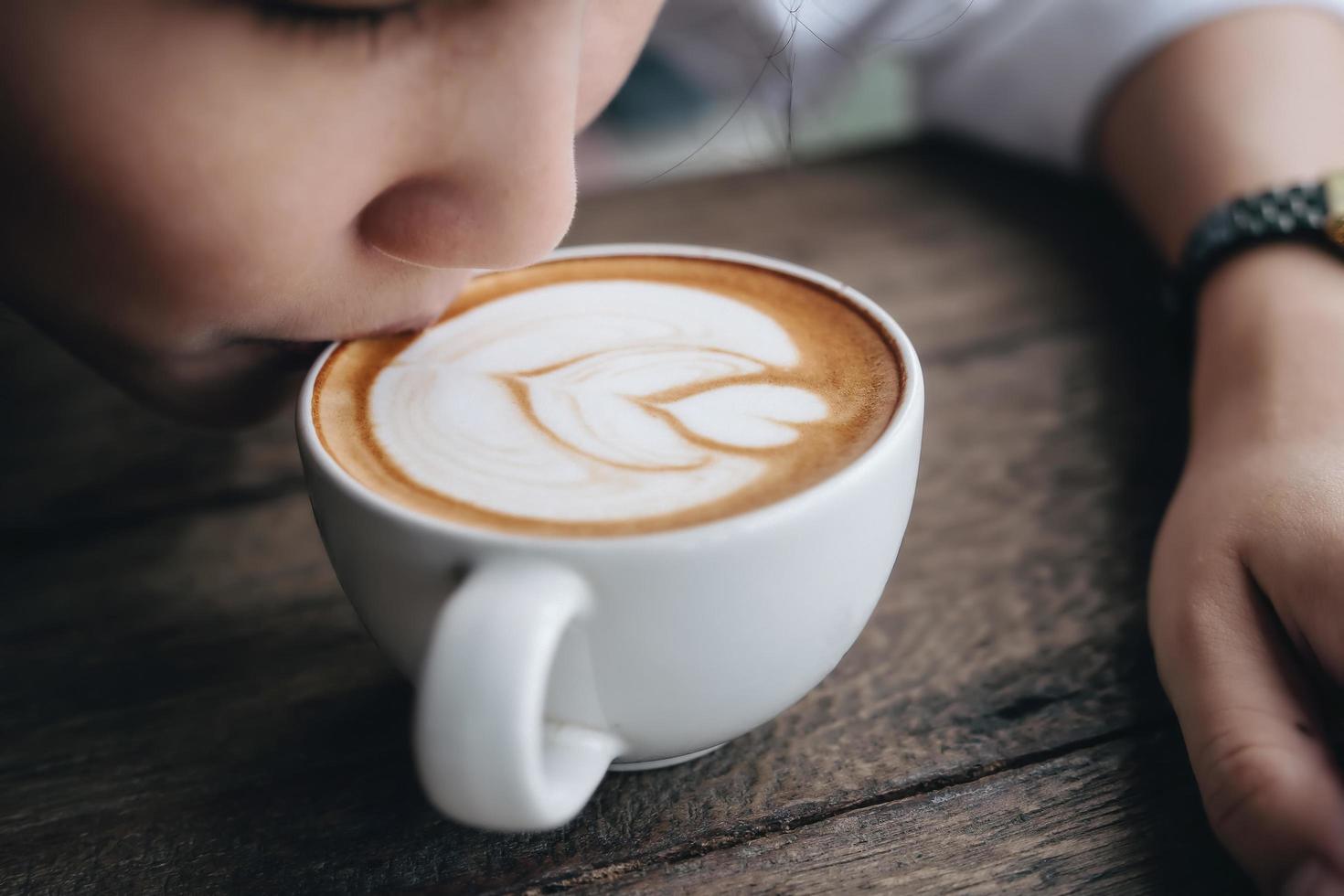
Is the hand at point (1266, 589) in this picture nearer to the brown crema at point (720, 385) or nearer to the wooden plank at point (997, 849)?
the wooden plank at point (997, 849)

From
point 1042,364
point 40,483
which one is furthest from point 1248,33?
point 40,483

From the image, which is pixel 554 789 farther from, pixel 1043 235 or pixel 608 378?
pixel 1043 235

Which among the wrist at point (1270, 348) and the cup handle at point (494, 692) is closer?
the cup handle at point (494, 692)

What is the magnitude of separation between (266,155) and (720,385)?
24cm

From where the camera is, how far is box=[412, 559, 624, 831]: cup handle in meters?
0.37

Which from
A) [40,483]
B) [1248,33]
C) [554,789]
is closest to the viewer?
[554,789]

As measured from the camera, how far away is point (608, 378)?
0.55m

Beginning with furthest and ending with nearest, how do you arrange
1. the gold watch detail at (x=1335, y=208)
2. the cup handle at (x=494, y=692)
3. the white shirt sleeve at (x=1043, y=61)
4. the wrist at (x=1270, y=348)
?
the white shirt sleeve at (x=1043, y=61) < the gold watch detail at (x=1335, y=208) < the wrist at (x=1270, y=348) < the cup handle at (x=494, y=692)

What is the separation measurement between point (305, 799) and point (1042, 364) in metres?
0.66

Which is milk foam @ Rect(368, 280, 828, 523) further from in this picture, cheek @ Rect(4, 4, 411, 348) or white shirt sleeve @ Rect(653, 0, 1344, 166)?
white shirt sleeve @ Rect(653, 0, 1344, 166)

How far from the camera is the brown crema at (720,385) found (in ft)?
1.44

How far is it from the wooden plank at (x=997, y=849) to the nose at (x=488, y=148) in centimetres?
31

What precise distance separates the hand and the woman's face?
0.39 meters

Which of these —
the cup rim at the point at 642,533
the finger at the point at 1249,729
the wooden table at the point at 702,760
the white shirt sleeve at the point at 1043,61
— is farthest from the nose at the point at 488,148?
the white shirt sleeve at the point at 1043,61
